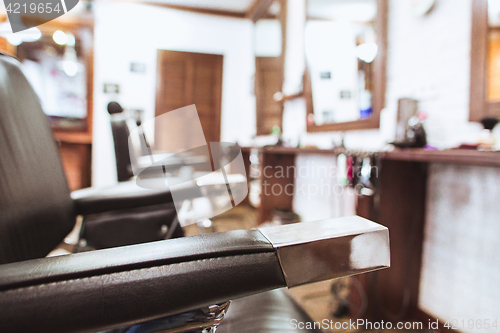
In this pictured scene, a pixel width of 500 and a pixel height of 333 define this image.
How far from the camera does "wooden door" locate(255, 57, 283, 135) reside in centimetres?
349

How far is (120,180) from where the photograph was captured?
59.5 inches

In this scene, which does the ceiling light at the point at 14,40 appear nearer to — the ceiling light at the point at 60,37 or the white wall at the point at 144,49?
the ceiling light at the point at 60,37

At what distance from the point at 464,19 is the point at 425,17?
25 cm

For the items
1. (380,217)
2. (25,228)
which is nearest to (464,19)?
(380,217)

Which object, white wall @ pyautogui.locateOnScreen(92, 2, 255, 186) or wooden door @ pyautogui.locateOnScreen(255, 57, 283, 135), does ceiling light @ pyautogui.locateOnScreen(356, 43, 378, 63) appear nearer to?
wooden door @ pyautogui.locateOnScreen(255, 57, 283, 135)

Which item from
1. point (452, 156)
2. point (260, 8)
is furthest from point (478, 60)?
point (260, 8)

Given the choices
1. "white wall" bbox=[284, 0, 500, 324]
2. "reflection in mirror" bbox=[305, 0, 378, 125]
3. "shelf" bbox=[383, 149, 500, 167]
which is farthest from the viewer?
"reflection in mirror" bbox=[305, 0, 378, 125]

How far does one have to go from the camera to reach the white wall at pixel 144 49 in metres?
4.28

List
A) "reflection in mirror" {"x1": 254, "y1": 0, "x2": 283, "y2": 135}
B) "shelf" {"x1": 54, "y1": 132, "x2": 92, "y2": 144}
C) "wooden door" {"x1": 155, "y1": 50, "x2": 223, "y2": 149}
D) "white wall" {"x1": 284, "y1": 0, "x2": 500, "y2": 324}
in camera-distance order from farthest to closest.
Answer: "wooden door" {"x1": 155, "y1": 50, "x2": 223, "y2": 149} → "shelf" {"x1": 54, "y1": 132, "x2": 92, "y2": 144} → "reflection in mirror" {"x1": 254, "y1": 0, "x2": 283, "y2": 135} → "white wall" {"x1": 284, "y1": 0, "x2": 500, "y2": 324}


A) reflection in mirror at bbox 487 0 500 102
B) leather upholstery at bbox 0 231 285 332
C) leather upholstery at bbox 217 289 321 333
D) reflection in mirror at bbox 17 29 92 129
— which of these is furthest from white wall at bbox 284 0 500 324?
reflection in mirror at bbox 17 29 92 129

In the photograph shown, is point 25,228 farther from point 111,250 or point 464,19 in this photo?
point 464,19

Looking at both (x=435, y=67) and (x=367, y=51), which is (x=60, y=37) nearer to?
(x=367, y=51)

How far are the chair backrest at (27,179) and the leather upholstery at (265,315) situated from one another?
49 centimetres

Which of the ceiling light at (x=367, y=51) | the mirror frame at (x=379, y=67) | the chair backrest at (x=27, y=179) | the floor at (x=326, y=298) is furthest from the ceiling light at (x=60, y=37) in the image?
the mirror frame at (x=379, y=67)
